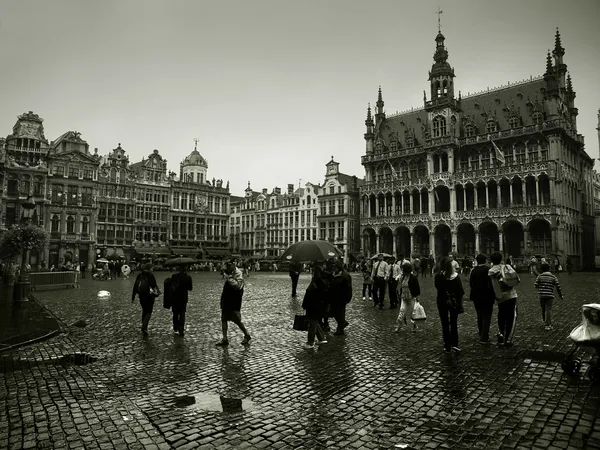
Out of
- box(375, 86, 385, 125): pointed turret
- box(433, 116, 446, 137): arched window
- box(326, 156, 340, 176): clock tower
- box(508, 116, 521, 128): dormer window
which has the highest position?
box(375, 86, 385, 125): pointed turret

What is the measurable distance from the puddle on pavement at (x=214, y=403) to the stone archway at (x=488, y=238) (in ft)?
159

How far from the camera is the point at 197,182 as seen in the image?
72500 mm

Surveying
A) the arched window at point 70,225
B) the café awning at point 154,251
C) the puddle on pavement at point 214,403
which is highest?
the arched window at point 70,225

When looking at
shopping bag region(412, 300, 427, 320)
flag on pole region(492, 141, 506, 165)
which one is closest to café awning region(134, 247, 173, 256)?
flag on pole region(492, 141, 506, 165)

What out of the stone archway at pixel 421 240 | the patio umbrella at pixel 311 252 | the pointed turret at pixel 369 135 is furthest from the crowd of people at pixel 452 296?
the pointed turret at pixel 369 135

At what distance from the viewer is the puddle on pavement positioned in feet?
17.5

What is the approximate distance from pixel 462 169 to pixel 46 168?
5406 cm

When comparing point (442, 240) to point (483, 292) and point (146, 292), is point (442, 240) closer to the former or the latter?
point (483, 292)

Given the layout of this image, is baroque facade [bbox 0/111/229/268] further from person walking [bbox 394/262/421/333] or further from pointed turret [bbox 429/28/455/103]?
person walking [bbox 394/262/421/333]

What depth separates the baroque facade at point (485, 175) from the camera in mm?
45625

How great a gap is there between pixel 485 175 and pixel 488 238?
7477mm

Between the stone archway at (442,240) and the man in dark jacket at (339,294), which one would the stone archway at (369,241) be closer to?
the stone archway at (442,240)

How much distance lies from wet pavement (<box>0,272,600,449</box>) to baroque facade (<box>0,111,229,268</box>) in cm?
4197

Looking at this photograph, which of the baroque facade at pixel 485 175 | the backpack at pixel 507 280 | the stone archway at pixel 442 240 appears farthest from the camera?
the stone archway at pixel 442 240
